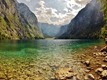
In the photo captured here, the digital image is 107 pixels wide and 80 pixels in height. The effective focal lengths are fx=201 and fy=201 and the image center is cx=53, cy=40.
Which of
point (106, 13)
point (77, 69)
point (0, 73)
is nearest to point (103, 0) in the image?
point (106, 13)

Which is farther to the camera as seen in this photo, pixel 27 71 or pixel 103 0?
pixel 103 0

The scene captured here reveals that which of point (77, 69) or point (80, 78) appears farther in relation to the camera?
point (77, 69)

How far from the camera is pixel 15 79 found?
23594 mm

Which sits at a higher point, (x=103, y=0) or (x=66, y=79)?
(x=103, y=0)

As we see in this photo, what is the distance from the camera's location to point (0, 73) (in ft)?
85.4

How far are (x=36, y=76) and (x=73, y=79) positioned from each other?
497cm

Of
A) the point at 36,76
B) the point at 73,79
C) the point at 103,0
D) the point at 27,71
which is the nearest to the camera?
the point at 73,79

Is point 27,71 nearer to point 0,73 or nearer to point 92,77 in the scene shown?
point 0,73

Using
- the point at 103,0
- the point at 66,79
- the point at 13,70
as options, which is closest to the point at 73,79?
the point at 66,79

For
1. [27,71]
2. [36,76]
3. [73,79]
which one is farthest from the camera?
[27,71]

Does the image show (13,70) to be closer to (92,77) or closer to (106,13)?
(92,77)

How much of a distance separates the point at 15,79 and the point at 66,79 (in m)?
5.98

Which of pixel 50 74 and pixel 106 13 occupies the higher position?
pixel 106 13

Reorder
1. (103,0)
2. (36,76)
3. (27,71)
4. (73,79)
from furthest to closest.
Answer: (103,0), (27,71), (36,76), (73,79)
